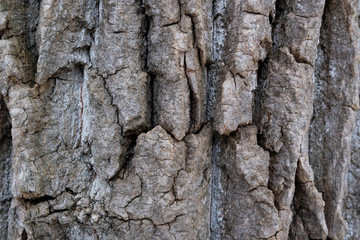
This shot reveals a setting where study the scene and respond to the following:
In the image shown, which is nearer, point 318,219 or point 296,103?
point 296,103

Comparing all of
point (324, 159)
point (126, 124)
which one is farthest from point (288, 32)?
point (126, 124)

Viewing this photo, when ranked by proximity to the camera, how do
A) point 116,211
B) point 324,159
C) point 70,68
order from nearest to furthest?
point 116,211, point 70,68, point 324,159

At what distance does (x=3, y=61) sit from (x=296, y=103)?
136cm

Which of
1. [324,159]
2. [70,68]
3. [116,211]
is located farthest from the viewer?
[324,159]

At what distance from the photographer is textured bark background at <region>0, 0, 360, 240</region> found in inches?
52.4

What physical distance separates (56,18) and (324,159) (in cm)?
148

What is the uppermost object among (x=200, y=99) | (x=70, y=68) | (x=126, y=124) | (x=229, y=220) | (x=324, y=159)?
(x=70, y=68)

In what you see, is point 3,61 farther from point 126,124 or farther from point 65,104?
point 126,124

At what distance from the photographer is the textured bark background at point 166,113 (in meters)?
→ 1.33

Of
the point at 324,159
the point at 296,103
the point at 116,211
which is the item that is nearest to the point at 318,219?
the point at 324,159

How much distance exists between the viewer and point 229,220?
1443mm

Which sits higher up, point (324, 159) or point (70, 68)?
point (70, 68)

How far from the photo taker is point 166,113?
1.34 m

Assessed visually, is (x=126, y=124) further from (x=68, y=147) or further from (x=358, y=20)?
(x=358, y=20)
